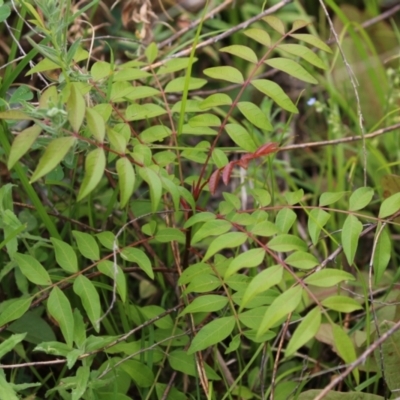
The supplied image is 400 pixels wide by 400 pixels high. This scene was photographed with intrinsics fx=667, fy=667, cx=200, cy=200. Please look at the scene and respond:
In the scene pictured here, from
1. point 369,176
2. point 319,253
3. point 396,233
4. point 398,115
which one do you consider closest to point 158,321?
point 319,253

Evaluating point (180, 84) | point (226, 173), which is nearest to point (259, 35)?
point (180, 84)

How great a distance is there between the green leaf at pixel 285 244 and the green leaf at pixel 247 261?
33 millimetres

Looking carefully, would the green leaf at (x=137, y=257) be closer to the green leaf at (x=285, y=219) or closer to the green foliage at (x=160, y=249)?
the green foliage at (x=160, y=249)

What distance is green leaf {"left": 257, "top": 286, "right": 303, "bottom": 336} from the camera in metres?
1.06

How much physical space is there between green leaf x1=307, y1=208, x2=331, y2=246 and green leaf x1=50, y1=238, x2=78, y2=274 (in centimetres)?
48

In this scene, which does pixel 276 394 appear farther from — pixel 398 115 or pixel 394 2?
pixel 394 2

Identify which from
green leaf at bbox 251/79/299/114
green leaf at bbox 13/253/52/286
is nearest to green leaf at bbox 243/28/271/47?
green leaf at bbox 251/79/299/114

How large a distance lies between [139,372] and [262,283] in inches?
18.4

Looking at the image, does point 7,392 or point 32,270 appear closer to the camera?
point 7,392

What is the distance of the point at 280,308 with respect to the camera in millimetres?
1076

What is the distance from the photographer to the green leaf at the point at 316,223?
132 cm

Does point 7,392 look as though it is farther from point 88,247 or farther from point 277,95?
point 277,95

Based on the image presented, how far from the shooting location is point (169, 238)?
144cm

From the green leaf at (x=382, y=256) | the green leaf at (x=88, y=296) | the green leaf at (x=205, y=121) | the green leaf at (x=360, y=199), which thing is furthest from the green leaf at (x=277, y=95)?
the green leaf at (x=88, y=296)
